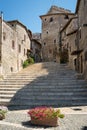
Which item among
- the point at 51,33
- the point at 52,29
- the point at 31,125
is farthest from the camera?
the point at 51,33

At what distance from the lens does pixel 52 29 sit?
48.3 m

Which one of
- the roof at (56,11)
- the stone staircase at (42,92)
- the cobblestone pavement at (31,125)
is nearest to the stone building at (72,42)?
the stone staircase at (42,92)

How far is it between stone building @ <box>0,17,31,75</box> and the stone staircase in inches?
170

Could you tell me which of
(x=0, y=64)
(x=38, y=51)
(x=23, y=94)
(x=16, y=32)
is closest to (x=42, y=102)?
(x=23, y=94)

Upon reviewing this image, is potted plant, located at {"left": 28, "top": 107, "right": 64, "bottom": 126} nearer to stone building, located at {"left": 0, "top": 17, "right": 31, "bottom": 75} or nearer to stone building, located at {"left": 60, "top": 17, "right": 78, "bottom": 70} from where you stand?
stone building, located at {"left": 0, "top": 17, "right": 31, "bottom": 75}

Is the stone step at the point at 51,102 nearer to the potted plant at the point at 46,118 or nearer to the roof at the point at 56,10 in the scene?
the potted plant at the point at 46,118

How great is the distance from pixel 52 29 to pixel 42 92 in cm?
3167

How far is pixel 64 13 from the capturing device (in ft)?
156

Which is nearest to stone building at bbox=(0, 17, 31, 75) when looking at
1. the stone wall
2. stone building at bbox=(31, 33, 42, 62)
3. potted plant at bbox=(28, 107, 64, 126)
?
stone building at bbox=(31, 33, 42, 62)

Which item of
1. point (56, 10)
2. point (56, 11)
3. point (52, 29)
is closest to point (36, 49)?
point (52, 29)

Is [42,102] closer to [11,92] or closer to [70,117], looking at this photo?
[11,92]

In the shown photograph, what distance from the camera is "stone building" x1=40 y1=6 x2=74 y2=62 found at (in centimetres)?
4741

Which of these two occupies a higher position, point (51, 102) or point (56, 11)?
point (56, 11)

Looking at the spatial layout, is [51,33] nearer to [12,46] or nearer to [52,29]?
[52,29]
